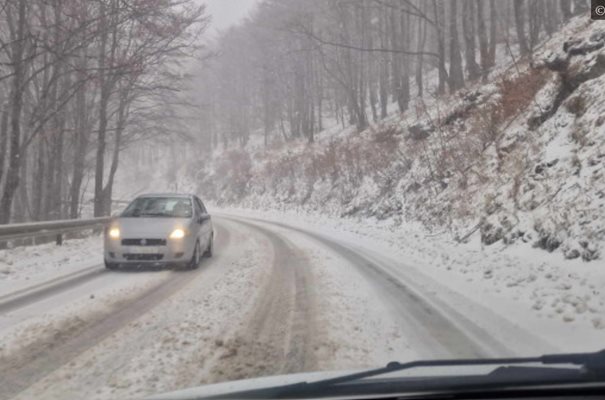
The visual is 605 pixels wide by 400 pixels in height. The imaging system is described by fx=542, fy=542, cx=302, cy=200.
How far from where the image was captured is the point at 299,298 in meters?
7.81

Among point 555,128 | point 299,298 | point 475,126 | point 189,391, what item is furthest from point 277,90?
point 189,391

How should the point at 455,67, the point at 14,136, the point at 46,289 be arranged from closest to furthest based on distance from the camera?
1. the point at 46,289
2. the point at 14,136
3. the point at 455,67

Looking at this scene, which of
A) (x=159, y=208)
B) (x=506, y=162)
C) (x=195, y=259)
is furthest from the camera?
(x=506, y=162)

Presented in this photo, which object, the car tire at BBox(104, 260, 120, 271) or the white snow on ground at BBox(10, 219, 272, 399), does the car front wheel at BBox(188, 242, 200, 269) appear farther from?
the white snow on ground at BBox(10, 219, 272, 399)

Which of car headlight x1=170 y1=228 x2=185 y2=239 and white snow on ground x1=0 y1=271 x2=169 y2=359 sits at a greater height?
car headlight x1=170 y1=228 x2=185 y2=239

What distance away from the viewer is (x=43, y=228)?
13.2 metres

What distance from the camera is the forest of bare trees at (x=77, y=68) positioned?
12.9m

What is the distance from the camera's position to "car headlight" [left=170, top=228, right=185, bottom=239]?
10.5m

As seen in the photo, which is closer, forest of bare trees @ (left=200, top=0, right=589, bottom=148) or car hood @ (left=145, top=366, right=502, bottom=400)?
car hood @ (left=145, top=366, right=502, bottom=400)

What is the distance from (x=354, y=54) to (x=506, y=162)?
2733 centimetres

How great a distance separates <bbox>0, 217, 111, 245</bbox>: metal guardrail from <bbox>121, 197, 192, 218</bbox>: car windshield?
8.09 feet

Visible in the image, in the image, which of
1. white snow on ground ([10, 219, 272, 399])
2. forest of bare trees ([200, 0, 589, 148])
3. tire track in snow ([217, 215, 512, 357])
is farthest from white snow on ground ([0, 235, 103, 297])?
forest of bare trees ([200, 0, 589, 148])

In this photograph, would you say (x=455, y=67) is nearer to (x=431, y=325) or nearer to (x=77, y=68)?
(x=77, y=68)

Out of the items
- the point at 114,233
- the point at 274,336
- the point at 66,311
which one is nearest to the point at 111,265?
the point at 114,233
